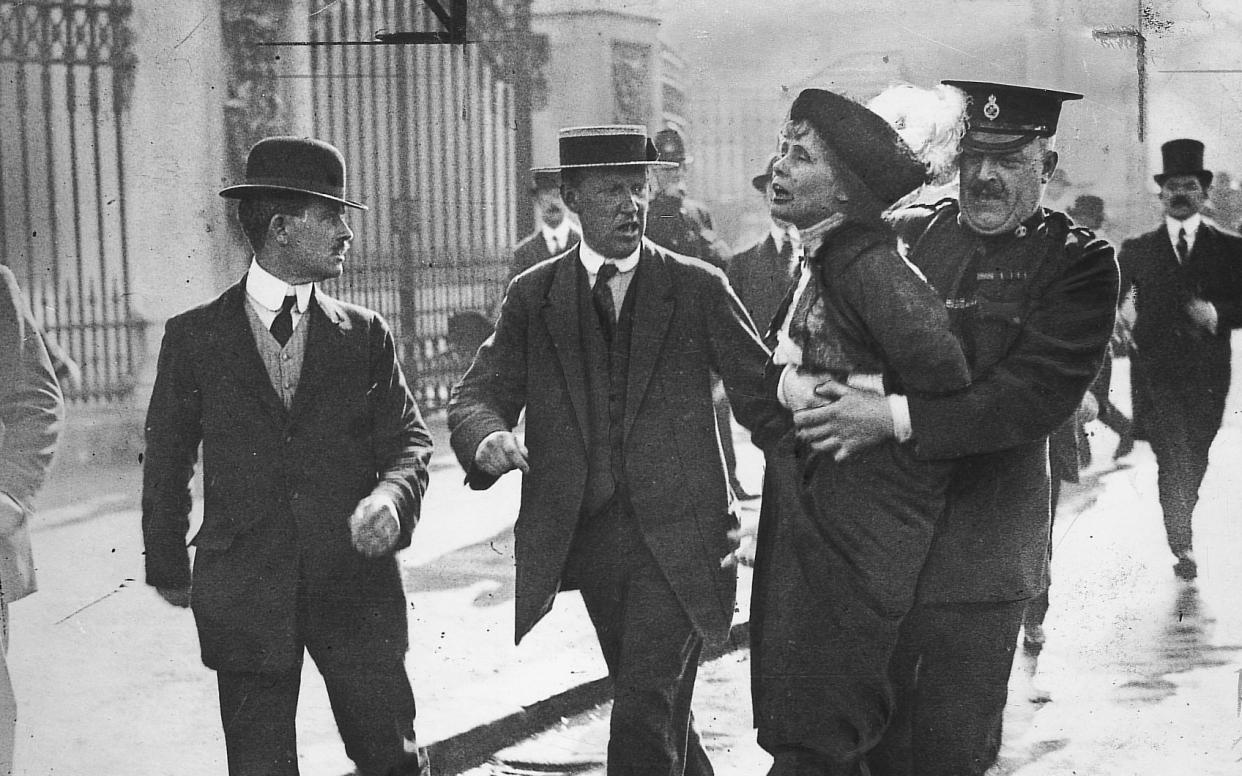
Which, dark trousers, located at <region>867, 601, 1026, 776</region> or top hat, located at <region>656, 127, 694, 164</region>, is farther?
top hat, located at <region>656, 127, 694, 164</region>

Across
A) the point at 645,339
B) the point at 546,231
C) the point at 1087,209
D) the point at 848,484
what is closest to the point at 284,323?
the point at 546,231

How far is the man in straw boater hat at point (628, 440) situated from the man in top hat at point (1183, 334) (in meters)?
1.10

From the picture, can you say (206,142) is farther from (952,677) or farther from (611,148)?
(952,677)

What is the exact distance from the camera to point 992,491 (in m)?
3.64

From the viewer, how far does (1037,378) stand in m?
3.62

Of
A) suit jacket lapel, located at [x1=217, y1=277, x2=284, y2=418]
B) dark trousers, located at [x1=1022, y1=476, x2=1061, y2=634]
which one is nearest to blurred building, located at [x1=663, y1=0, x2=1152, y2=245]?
dark trousers, located at [x1=1022, y1=476, x2=1061, y2=634]

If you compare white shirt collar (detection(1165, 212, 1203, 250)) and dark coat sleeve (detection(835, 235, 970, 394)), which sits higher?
white shirt collar (detection(1165, 212, 1203, 250))

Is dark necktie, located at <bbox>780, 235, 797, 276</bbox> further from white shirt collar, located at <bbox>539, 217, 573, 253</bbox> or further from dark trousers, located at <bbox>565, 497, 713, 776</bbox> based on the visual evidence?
dark trousers, located at <bbox>565, 497, 713, 776</bbox>

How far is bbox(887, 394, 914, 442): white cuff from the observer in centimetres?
358

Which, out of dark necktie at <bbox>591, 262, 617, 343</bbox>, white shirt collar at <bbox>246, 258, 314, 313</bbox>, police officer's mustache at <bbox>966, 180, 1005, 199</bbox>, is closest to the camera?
police officer's mustache at <bbox>966, 180, 1005, 199</bbox>

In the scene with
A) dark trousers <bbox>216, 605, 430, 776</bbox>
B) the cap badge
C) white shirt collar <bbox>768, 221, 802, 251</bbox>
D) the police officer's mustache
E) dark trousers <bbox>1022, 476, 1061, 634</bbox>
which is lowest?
dark trousers <bbox>216, 605, 430, 776</bbox>

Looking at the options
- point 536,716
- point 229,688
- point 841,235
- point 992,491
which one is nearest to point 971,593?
point 992,491

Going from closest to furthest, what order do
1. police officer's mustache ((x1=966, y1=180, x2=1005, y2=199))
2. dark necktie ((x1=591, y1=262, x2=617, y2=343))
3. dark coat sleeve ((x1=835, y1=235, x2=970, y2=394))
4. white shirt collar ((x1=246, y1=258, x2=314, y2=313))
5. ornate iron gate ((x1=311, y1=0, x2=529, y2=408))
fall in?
1. dark coat sleeve ((x1=835, y1=235, x2=970, y2=394))
2. police officer's mustache ((x1=966, y1=180, x2=1005, y2=199))
3. dark necktie ((x1=591, y1=262, x2=617, y2=343))
4. white shirt collar ((x1=246, y1=258, x2=314, y2=313))
5. ornate iron gate ((x1=311, y1=0, x2=529, y2=408))

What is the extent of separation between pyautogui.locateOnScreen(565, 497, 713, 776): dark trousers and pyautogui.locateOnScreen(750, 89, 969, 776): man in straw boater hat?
25 centimetres
